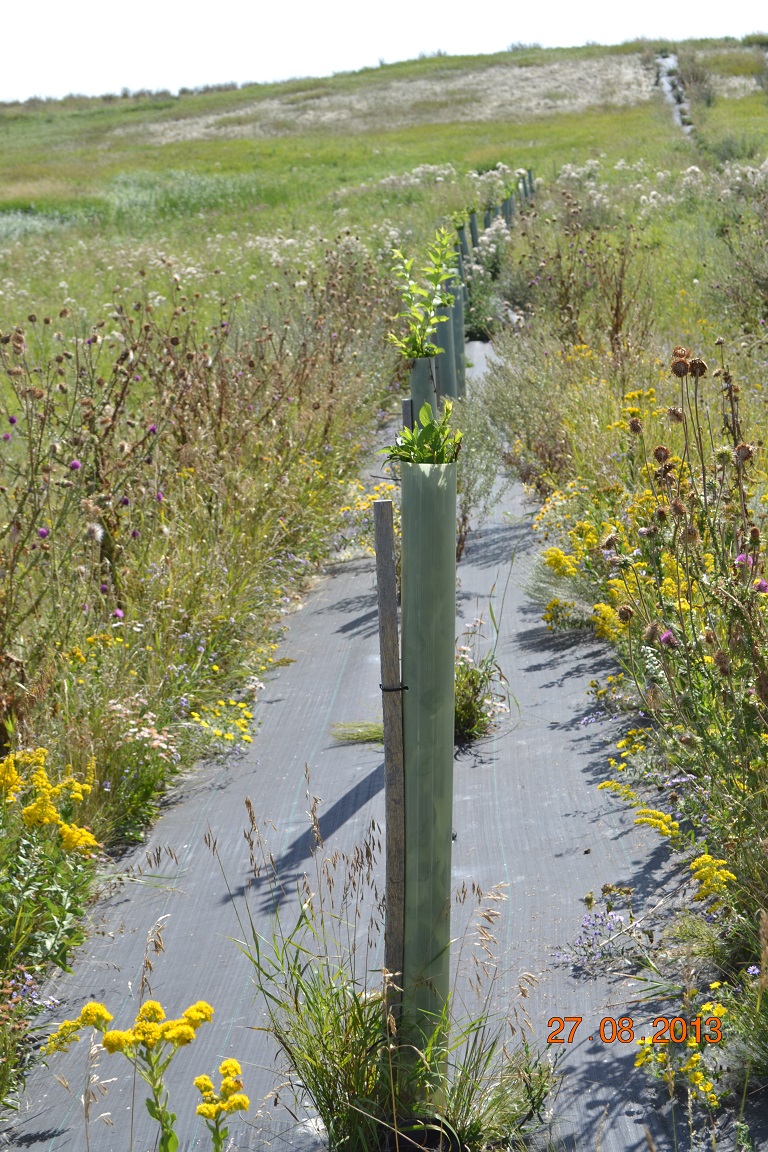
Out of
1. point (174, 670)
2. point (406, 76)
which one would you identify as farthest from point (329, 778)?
point (406, 76)

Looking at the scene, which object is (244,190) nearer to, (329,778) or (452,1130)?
(329,778)

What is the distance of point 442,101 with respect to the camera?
53031 mm

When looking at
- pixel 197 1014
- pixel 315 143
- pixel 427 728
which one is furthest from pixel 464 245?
pixel 315 143

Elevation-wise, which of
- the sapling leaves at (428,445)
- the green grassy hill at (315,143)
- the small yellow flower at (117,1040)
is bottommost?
the small yellow flower at (117,1040)

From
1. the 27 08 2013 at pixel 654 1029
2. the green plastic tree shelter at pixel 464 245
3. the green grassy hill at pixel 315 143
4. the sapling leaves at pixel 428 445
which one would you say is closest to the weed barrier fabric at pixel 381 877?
the 27 08 2013 at pixel 654 1029

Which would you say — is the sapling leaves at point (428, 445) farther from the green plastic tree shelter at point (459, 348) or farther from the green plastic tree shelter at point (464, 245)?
the green plastic tree shelter at point (464, 245)

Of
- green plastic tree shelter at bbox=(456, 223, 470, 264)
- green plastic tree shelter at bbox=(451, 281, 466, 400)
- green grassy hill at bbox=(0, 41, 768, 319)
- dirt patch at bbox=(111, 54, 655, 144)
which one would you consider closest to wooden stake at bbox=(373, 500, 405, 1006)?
green plastic tree shelter at bbox=(451, 281, 466, 400)

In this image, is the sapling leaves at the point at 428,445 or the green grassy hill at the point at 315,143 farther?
the green grassy hill at the point at 315,143

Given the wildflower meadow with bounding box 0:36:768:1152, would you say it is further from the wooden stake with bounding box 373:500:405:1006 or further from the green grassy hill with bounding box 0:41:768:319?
the green grassy hill with bounding box 0:41:768:319

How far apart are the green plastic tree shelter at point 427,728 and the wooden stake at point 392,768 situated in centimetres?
1

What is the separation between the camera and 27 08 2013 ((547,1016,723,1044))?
2148 mm

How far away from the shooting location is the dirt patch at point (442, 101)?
48.2m

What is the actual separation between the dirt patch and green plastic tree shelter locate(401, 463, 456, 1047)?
4658 centimetres

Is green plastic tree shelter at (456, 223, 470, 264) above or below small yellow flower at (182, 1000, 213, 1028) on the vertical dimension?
above
